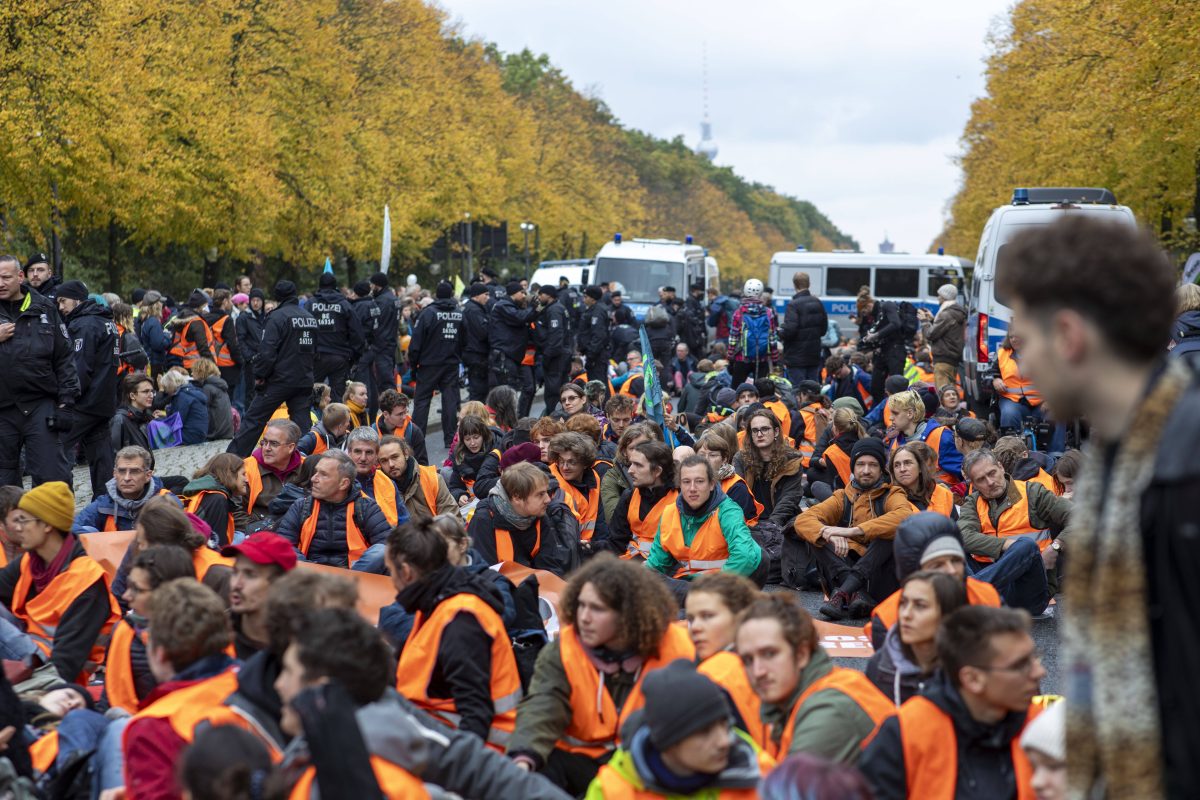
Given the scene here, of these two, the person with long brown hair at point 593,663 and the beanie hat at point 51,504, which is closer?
the person with long brown hair at point 593,663

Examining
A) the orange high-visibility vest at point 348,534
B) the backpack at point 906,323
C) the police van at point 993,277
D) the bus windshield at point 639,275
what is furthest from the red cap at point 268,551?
the bus windshield at point 639,275

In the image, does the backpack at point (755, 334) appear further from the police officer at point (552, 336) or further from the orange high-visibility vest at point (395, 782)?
the orange high-visibility vest at point (395, 782)

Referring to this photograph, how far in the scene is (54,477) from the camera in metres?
10.5

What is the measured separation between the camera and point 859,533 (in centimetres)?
917

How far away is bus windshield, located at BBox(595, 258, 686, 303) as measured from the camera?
33.4 meters

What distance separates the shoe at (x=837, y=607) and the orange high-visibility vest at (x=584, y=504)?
A: 61.0 inches

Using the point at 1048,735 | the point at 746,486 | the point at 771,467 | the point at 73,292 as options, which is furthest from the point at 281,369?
the point at 1048,735

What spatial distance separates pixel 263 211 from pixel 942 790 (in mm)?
28845

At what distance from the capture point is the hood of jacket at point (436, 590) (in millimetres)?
5609

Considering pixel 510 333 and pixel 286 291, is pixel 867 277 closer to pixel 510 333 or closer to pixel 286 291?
pixel 510 333

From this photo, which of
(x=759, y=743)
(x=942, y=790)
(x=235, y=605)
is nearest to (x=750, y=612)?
(x=759, y=743)

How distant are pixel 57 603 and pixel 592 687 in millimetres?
2607

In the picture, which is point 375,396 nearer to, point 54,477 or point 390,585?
point 54,477

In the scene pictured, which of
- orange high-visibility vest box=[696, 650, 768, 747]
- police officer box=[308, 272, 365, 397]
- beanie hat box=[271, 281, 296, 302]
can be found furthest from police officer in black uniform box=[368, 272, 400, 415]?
orange high-visibility vest box=[696, 650, 768, 747]
